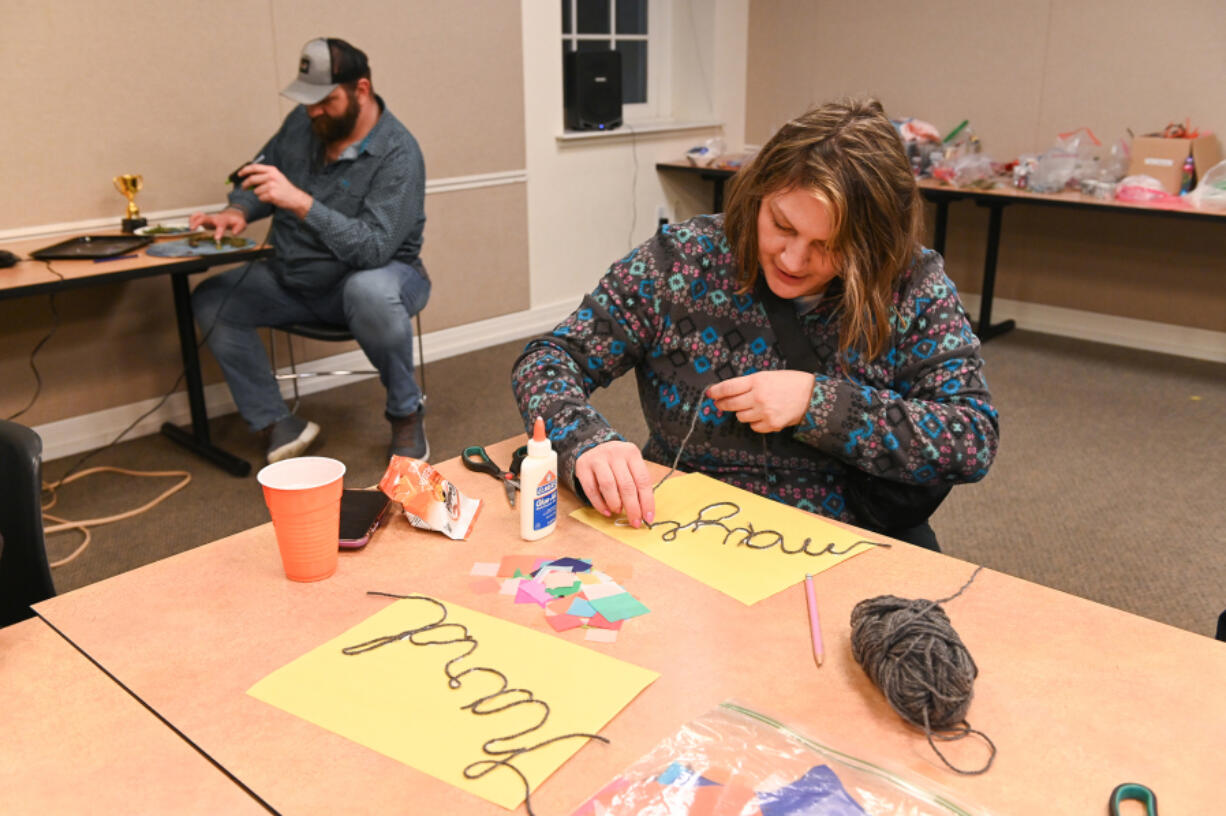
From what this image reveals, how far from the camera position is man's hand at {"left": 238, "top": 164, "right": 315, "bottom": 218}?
119 inches

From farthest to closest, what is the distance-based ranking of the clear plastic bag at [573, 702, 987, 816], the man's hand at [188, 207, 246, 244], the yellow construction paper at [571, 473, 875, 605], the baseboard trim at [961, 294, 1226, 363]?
the baseboard trim at [961, 294, 1226, 363] → the man's hand at [188, 207, 246, 244] → the yellow construction paper at [571, 473, 875, 605] → the clear plastic bag at [573, 702, 987, 816]

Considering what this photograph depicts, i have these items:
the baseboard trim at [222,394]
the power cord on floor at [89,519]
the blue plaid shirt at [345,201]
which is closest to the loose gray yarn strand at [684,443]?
the power cord on floor at [89,519]

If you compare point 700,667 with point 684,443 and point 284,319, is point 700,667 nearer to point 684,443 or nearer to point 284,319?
point 684,443

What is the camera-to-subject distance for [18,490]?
1.23 metres

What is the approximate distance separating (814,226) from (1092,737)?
740 millimetres

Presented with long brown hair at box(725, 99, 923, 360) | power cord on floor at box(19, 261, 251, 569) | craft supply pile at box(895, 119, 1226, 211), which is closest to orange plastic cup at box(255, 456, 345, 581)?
long brown hair at box(725, 99, 923, 360)

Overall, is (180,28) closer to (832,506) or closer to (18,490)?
(18,490)

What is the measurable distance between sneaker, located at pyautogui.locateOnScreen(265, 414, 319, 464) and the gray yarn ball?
8.58 ft

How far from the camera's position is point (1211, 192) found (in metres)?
3.76

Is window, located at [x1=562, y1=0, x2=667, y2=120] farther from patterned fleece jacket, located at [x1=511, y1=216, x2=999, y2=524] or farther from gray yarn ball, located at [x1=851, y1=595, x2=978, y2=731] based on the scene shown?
gray yarn ball, located at [x1=851, y1=595, x2=978, y2=731]

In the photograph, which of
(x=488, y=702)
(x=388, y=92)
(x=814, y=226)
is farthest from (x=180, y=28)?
(x=488, y=702)

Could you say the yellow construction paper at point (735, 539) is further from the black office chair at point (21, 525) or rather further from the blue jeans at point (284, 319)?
the blue jeans at point (284, 319)

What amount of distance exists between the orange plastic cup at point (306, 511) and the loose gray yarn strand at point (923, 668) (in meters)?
0.57

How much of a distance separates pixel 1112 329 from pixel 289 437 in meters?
3.67
